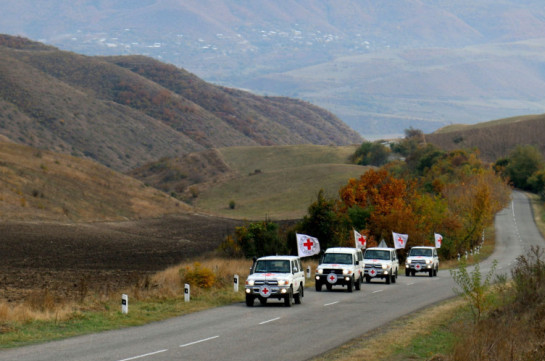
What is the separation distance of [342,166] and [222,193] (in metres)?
23.7

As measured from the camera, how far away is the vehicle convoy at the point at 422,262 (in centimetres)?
4922

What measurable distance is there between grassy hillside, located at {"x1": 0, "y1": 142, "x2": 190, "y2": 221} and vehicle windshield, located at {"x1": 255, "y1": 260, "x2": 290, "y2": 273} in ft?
137

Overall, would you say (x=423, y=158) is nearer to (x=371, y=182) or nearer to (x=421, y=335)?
(x=371, y=182)

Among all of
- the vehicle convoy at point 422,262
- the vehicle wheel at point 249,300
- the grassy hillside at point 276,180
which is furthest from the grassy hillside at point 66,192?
the vehicle wheel at point 249,300

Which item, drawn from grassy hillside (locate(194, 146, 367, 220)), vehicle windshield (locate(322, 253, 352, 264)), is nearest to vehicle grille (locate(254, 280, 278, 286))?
vehicle windshield (locate(322, 253, 352, 264))

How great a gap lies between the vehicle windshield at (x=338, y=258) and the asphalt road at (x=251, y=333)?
1287 millimetres

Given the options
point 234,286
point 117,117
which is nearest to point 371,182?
point 234,286

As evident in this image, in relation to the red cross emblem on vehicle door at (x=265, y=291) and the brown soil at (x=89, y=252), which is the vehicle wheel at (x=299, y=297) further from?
the brown soil at (x=89, y=252)

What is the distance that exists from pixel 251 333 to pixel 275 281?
21.6 ft

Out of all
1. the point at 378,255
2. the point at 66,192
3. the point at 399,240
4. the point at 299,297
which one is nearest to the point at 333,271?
the point at 299,297

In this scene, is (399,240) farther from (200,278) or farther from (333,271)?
(200,278)

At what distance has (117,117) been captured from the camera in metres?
184

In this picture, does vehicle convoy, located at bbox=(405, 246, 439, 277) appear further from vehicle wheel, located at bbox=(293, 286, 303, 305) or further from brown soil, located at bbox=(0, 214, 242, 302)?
vehicle wheel, located at bbox=(293, 286, 303, 305)

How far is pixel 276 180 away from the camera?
489 feet
